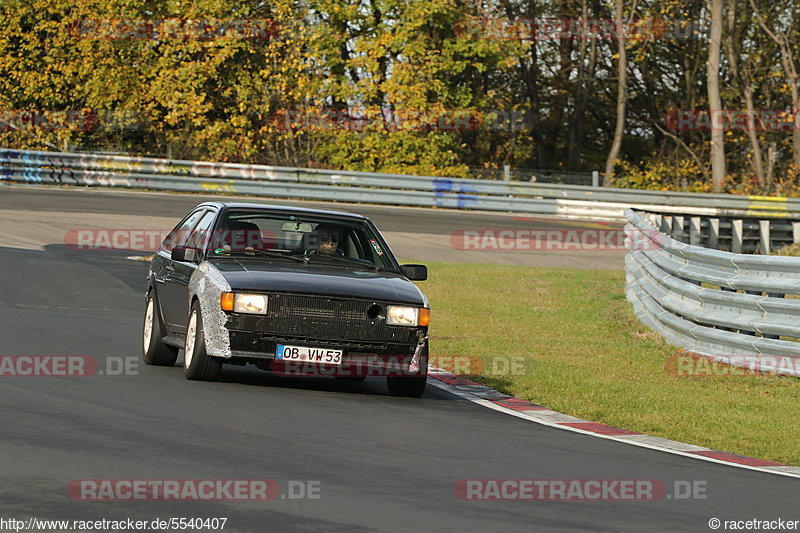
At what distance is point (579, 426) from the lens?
32.1ft

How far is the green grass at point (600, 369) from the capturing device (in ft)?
33.2

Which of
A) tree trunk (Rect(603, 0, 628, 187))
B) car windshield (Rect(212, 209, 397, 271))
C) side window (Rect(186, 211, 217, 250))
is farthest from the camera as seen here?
tree trunk (Rect(603, 0, 628, 187))

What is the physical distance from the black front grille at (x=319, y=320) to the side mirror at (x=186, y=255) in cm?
126

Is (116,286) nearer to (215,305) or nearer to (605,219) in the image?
(215,305)

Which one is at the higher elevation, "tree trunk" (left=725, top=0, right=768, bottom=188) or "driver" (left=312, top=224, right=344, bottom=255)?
"tree trunk" (left=725, top=0, right=768, bottom=188)

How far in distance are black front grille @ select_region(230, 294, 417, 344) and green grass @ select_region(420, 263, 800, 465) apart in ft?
5.46

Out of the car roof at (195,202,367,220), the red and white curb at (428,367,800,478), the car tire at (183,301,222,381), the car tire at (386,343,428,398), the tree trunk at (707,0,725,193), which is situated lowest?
the red and white curb at (428,367,800,478)

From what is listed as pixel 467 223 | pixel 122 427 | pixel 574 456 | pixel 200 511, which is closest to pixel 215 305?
pixel 122 427

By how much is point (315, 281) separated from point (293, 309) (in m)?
0.36

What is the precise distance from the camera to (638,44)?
4697 centimetres

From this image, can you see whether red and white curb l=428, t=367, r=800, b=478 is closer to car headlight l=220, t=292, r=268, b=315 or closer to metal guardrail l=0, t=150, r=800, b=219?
car headlight l=220, t=292, r=268, b=315

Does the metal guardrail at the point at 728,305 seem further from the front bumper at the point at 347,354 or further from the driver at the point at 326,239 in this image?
the driver at the point at 326,239

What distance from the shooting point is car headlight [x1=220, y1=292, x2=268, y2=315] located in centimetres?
1020

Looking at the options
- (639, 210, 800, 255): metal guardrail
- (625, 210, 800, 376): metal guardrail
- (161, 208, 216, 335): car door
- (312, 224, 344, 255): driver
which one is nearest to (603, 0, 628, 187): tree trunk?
(639, 210, 800, 255): metal guardrail
